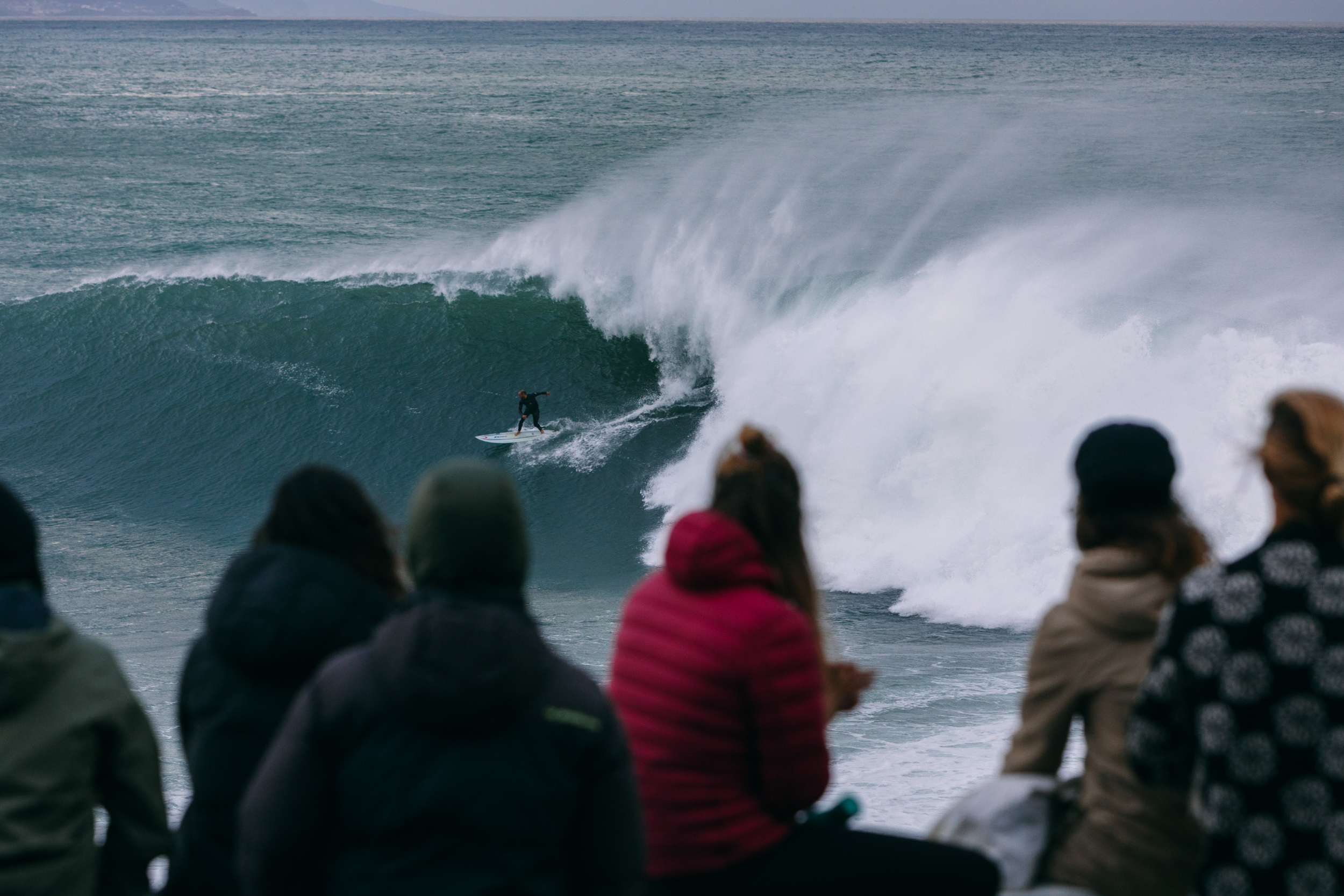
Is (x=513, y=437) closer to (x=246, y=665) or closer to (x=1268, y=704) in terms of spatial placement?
(x=246, y=665)

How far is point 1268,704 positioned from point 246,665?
1610 millimetres

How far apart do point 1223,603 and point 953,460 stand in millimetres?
9126

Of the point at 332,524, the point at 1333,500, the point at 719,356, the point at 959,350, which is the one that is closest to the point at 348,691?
the point at 332,524

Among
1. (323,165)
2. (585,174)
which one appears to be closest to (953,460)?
(585,174)

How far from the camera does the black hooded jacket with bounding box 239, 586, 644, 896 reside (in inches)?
57.0

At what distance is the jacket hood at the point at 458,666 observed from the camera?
4.66 ft

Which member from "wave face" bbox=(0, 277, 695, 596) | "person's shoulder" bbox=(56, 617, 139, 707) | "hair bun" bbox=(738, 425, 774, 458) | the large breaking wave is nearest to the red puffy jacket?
"hair bun" bbox=(738, 425, 774, 458)

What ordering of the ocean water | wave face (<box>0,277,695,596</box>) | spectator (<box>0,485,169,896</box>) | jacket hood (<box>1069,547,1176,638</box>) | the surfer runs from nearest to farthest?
spectator (<box>0,485,169,896</box>), jacket hood (<box>1069,547,1176,638</box>), the ocean water, wave face (<box>0,277,695,596</box>), the surfer

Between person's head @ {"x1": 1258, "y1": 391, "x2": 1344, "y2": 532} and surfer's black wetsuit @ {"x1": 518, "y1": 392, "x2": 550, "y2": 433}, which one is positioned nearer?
person's head @ {"x1": 1258, "y1": 391, "x2": 1344, "y2": 532}

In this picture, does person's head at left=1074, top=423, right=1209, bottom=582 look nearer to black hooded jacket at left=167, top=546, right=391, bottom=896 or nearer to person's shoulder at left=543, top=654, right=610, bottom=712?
person's shoulder at left=543, top=654, right=610, bottom=712

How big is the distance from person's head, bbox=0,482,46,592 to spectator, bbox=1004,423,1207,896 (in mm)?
1792

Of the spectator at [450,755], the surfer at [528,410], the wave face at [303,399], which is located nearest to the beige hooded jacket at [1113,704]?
the spectator at [450,755]

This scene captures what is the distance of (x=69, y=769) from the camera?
2014 millimetres

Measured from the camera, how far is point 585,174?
3512cm
